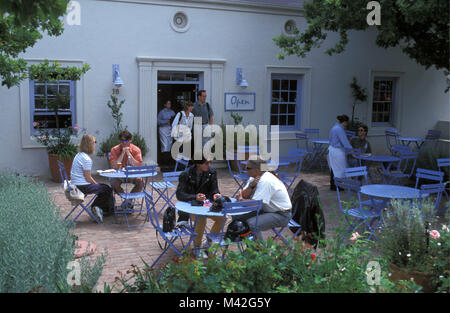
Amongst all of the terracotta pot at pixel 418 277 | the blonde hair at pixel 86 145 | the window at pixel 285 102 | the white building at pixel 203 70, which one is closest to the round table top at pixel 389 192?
the terracotta pot at pixel 418 277

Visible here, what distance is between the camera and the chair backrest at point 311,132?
1412 cm

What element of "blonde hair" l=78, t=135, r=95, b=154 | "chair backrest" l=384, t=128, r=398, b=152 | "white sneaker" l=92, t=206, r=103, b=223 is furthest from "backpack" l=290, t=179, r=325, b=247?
"chair backrest" l=384, t=128, r=398, b=152

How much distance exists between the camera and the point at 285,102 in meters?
14.3

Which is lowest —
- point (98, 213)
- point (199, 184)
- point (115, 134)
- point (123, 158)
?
point (98, 213)

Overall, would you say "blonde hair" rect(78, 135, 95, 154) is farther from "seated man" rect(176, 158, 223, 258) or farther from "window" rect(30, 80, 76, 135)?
"window" rect(30, 80, 76, 135)

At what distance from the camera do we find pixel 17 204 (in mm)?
6137

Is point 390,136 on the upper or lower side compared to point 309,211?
upper

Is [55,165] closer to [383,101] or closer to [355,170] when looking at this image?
[355,170]

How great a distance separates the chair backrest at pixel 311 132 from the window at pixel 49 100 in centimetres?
634

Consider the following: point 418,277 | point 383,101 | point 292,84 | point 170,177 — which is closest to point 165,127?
point 292,84

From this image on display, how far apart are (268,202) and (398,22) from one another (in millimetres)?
5972

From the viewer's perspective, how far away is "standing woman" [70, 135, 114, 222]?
7527 millimetres

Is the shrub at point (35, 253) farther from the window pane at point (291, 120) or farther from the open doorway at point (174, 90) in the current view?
the window pane at point (291, 120)
